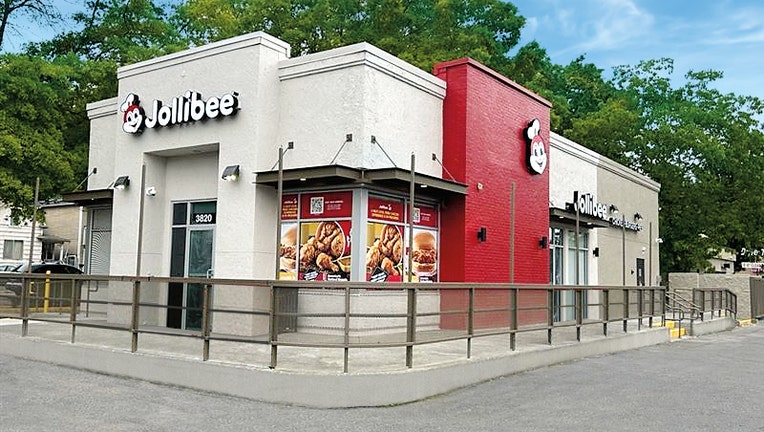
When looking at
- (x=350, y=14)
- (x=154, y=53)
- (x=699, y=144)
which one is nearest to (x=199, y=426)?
(x=154, y=53)

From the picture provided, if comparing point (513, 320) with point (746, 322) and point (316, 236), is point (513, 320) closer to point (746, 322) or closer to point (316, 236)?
point (316, 236)

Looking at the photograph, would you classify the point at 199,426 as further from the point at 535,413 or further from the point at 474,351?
the point at 474,351

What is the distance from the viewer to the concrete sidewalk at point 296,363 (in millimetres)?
8820

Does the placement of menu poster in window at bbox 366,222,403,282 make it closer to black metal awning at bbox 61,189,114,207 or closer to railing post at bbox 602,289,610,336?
railing post at bbox 602,289,610,336

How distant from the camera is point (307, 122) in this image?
14812mm

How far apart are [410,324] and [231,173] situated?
6.56 meters

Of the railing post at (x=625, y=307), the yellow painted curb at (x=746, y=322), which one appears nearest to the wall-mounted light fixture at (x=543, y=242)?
the railing post at (x=625, y=307)

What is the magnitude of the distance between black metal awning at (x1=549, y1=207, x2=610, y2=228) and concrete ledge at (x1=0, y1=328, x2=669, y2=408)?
8351 mm

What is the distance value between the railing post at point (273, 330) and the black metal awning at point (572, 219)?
42.0 feet

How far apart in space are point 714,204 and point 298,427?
118 ft

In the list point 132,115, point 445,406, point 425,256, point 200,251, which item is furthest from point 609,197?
point 445,406

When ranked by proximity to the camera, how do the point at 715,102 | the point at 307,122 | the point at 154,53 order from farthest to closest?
the point at 715,102 → the point at 154,53 → the point at 307,122

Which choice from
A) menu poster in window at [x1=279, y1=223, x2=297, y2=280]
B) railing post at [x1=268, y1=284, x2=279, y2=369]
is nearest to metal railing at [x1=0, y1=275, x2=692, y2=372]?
railing post at [x1=268, y1=284, x2=279, y2=369]

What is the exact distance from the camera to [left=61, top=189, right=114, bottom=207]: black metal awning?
58.6ft
